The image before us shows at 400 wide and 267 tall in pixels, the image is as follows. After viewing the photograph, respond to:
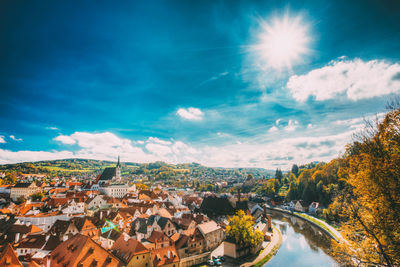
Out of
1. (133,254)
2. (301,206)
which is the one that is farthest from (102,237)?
(301,206)

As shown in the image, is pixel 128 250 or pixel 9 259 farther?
pixel 128 250

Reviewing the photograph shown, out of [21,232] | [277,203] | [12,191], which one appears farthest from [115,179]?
[277,203]

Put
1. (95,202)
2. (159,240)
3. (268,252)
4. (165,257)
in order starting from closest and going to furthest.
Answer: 1. (165,257)
2. (159,240)
3. (268,252)
4. (95,202)

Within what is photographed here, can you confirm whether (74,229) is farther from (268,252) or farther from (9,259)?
(268,252)

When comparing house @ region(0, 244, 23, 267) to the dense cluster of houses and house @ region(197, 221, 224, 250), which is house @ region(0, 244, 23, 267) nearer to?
the dense cluster of houses

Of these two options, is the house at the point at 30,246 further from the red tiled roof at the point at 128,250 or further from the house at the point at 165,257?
the house at the point at 165,257

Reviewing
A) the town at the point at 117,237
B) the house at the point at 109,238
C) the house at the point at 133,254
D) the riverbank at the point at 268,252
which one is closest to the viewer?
the town at the point at 117,237

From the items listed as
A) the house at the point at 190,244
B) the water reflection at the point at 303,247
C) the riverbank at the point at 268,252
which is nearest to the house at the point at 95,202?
the house at the point at 190,244
